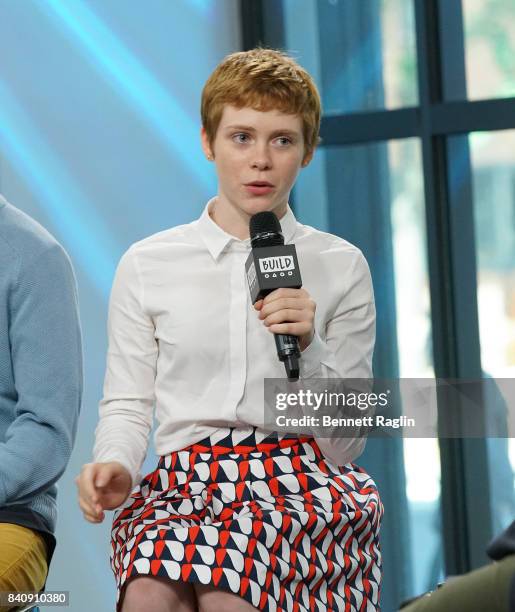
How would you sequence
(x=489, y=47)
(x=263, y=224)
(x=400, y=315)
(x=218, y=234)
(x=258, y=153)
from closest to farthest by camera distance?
(x=263, y=224) < (x=258, y=153) < (x=218, y=234) < (x=489, y=47) < (x=400, y=315)

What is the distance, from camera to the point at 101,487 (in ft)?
6.45

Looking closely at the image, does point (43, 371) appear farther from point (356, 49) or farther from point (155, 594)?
point (356, 49)

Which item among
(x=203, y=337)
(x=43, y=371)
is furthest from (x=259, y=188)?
(x=43, y=371)

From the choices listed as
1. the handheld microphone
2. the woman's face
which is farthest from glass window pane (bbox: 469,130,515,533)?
the handheld microphone

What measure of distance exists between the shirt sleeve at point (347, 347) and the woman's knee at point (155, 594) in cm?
41

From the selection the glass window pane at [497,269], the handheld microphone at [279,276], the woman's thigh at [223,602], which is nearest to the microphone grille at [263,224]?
the handheld microphone at [279,276]

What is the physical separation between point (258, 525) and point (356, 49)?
7.62 feet

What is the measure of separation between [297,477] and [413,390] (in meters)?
1.46

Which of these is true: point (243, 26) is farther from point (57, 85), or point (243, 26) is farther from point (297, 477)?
point (297, 477)

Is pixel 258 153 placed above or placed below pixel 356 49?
below

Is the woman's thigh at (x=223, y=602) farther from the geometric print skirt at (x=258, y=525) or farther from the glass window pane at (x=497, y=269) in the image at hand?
the glass window pane at (x=497, y=269)

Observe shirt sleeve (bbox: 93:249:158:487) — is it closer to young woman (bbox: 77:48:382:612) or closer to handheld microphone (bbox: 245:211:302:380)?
young woman (bbox: 77:48:382:612)

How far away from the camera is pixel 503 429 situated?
3.65 m

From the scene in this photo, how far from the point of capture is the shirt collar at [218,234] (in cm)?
229
